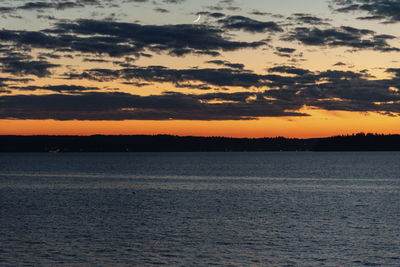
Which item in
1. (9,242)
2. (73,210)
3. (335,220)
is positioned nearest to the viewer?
(9,242)

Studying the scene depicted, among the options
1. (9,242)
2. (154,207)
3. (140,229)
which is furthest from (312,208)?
(9,242)

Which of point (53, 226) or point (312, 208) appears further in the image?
point (312, 208)

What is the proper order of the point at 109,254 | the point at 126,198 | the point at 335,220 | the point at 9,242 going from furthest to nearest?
the point at 126,198 → the point at 335,220 → the point at 9,242 → the point at 109,254

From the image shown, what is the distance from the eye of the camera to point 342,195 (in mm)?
93438

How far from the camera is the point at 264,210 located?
68.6 meters

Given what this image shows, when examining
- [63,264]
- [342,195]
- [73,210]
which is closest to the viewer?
[63,264]

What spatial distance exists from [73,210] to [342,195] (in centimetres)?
4679

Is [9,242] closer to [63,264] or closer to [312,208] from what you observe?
[63,264]

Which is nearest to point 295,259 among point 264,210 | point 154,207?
point 264,210

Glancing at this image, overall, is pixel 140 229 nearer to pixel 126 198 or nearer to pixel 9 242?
pixel 9 242

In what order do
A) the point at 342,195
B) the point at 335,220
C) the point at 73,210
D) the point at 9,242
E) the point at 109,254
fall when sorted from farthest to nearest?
the point at 342,195 → the point at 73,210 → the point at 335,220 → the point at 9,242 → the point at 109,254

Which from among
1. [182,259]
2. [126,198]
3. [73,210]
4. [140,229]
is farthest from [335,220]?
[126,198]

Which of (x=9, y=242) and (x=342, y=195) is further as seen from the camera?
(x=342, y=195)

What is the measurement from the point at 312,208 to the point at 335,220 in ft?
40.3
